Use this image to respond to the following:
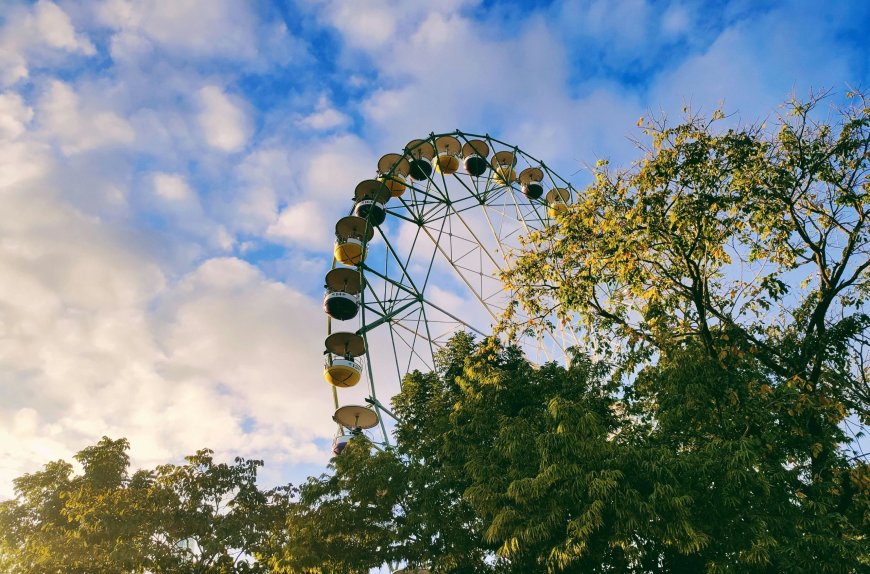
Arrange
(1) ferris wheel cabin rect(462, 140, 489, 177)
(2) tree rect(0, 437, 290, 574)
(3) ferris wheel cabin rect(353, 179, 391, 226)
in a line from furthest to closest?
1. (1) ferris wheel cabin rect(462, 140, 489, 177)
2. (3) ferris wheel cabin rect(353, 179, 391, 226)
3. (2) tree rect(0, 437, 290, 574)

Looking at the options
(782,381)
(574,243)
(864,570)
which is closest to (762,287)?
(782,381)

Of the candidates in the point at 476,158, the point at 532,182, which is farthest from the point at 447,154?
the point at 532,182

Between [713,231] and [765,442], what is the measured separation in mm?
3592

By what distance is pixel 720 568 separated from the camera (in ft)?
25.0

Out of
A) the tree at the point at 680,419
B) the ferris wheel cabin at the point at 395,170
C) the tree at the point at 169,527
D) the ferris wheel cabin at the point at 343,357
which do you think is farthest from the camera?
the ferris wheel cabin at the point at 395,170

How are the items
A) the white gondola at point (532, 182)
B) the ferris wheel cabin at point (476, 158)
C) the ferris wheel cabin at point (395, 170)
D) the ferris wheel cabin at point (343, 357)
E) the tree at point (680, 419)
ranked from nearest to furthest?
1. the tree at point (680, 419)
2. the ferris wheel cabin at point (343, 357)
3. the ferris wheel cabin at point (395, 170)
4. the ferris wheel cabin at point (476, 158)
5. the white gondola at point (532, 182)

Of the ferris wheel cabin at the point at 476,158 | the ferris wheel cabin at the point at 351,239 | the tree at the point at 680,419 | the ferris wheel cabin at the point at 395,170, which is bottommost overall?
the tree at the point at 680,419

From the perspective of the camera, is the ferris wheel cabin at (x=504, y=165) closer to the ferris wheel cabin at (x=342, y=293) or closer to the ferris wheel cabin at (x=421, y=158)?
the ferris wheel cabin at (x=421, y=158)

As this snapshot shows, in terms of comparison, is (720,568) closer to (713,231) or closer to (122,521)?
(713,231)

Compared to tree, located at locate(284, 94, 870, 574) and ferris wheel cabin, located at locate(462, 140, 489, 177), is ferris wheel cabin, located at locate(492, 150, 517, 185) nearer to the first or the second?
ferris wheel cabin, located at locate(462, 140, 489, 177)

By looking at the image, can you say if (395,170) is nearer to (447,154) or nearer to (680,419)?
(447,154)

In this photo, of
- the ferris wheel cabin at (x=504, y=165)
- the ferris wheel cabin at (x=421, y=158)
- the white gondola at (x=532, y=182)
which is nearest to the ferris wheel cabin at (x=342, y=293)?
the ferris wheel cabin at (x=421, y=158)

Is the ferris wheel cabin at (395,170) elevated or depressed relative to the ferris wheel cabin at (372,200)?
elevated

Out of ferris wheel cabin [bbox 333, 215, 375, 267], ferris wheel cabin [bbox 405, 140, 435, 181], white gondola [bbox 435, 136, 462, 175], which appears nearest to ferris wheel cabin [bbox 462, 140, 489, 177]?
white gondola [bbox 435, 136, 462, 175]
